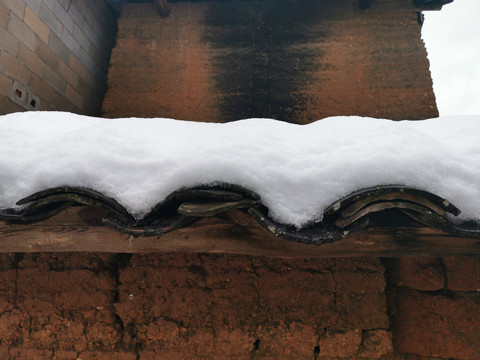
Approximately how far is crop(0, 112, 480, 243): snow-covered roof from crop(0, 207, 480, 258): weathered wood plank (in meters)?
0.19

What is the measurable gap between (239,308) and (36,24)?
3.01m

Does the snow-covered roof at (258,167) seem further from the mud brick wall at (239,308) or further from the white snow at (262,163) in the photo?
the mud brick wall at (239,308)

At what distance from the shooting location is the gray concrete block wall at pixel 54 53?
2.47 meters

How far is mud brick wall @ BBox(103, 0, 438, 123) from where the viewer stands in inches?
118

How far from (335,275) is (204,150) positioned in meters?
0.98

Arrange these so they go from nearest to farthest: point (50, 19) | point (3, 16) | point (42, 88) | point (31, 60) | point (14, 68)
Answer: point (3, 16) → point (14, 68) → point (31, 60) → point (42, 88) → point (50, 19)

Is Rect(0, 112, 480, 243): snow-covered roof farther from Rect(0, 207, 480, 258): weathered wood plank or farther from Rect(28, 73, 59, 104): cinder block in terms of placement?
Rect(28, 73, 59, 104): cinder block

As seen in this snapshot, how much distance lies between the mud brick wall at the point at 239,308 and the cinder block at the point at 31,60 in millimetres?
1906

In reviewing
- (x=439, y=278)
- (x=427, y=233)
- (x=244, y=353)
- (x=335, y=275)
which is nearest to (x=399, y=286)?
(x=439, y=278)

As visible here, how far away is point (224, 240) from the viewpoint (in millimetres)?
1305

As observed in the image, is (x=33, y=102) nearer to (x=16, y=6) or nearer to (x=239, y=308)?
(x=16, y=6)

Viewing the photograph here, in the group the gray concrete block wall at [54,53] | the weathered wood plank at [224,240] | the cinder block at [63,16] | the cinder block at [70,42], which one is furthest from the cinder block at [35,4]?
the weathered wood plank at [224,240]

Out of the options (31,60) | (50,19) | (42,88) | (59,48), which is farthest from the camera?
(59,48)

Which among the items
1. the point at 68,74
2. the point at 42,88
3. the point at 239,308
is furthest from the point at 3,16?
the point at 239,308
